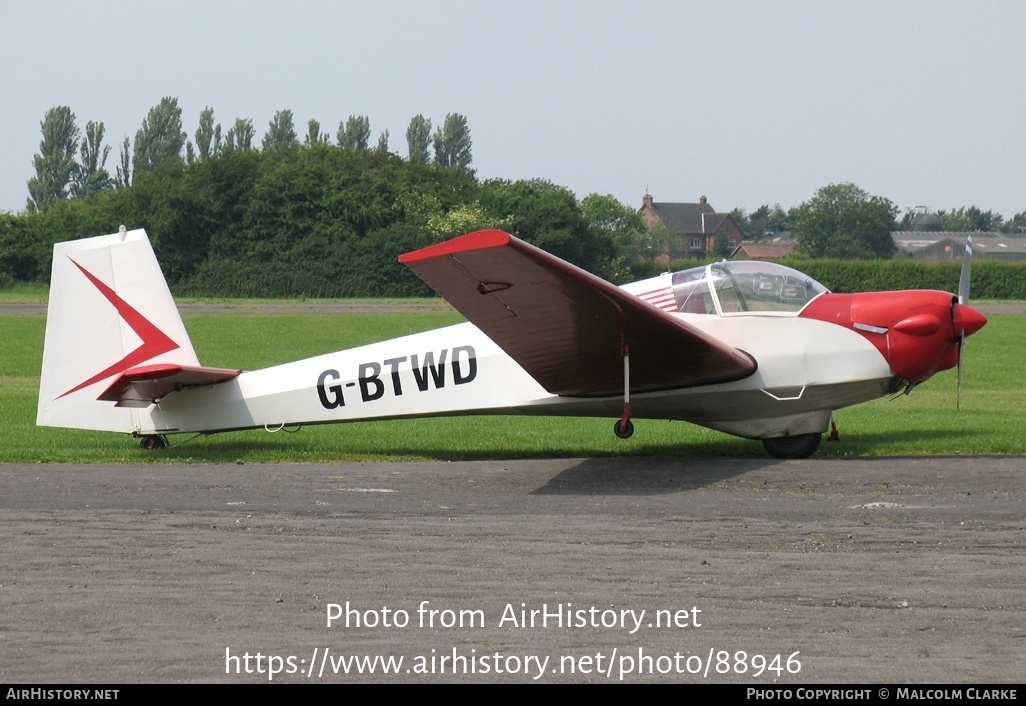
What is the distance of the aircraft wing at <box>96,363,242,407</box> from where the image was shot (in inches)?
422

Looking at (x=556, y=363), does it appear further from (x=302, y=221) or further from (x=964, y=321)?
(x=302, y=221)

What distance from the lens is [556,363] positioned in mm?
10375

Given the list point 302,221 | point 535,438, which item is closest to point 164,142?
point 302,221

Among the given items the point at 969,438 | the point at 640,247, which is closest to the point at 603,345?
the point at 969,438

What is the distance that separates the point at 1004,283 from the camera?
2299 inches

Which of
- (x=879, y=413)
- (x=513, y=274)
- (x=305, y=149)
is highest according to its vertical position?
(x=305, y=149)

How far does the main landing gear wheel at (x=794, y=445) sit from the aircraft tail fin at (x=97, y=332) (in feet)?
21.0

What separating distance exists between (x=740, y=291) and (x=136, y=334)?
636cm

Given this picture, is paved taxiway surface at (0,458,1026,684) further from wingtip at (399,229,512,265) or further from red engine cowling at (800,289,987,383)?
wingtip at (399,229,512,265)

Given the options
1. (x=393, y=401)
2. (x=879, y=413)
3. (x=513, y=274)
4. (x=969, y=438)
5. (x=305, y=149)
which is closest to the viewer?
(x=513, y=274)

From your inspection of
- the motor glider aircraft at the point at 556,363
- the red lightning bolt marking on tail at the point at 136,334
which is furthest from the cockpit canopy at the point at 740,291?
the red lightning bolt marking on tail at the point at 136,334

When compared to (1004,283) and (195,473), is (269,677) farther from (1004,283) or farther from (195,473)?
(1004,283)

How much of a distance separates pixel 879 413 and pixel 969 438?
332cm
